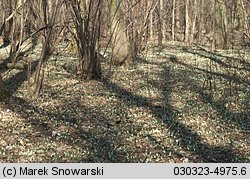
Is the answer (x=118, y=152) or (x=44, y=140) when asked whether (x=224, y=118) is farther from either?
(x=44, y=140)

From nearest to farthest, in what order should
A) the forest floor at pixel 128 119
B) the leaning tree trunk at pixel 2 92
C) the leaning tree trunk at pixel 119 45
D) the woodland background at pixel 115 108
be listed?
the forest floor at pixel 128 119
the woodland background at pixel 115 108
the leaning tree trunk at pixel 2 92
the leaning tree trunk at pixel 119 45

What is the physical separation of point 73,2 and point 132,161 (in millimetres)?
6044

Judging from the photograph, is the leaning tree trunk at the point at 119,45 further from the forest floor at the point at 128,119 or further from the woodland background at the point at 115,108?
the forest floor at the point at 128,119

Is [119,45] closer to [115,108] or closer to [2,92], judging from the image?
[115,108]

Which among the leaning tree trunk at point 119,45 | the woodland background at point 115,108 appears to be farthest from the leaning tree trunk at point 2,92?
the leaning tree trunk at point 119,45

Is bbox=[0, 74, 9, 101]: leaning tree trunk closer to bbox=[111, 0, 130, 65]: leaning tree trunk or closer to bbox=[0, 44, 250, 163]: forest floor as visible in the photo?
bbox=[0, 44, 250, 163]: forest floor

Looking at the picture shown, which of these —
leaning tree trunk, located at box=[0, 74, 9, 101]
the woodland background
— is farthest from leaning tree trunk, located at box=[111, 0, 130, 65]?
Result: leaning tree trunk, located at box=[0, 74, 9, 101]

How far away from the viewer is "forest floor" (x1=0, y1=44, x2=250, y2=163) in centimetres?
715

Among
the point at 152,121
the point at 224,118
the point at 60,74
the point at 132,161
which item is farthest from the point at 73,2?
the point at 132,161

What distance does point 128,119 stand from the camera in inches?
360

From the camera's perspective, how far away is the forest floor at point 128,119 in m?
7.15

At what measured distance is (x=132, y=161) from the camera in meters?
6.77

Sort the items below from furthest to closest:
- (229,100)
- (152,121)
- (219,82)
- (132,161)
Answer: (219,82)
(229,100)
(152,121)
(132,161)

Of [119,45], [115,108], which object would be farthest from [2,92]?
[119,45]
